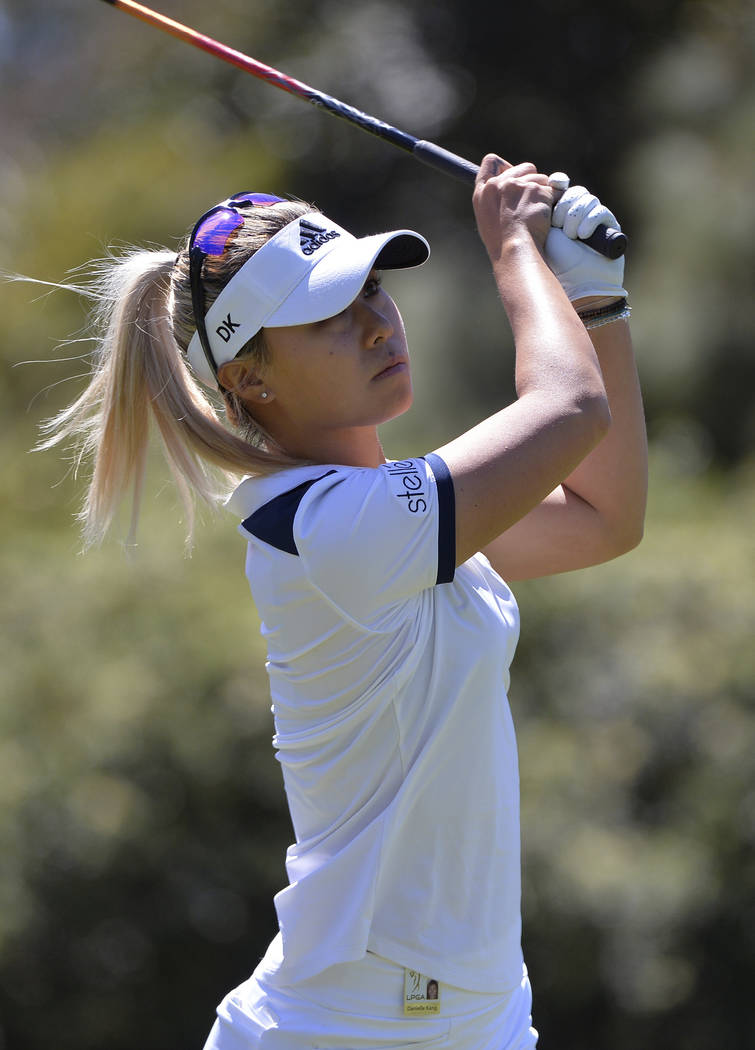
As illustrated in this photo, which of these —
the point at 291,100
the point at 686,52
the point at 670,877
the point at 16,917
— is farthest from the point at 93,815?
the point at 686,52

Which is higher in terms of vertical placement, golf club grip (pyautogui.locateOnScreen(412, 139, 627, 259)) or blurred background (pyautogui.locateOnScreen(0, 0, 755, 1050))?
golf club grip (pyautogui.locateOnScreen(412, 139, 627, 259))

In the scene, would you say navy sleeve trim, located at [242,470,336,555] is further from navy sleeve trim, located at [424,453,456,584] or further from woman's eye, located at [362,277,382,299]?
woman's eye, located at [362,277,382,299]

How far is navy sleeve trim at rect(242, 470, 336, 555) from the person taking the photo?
1458 millimetres

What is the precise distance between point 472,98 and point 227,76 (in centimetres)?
128

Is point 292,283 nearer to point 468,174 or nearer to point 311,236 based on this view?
point 311,236

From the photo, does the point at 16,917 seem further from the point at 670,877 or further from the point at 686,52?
the point at 686,52

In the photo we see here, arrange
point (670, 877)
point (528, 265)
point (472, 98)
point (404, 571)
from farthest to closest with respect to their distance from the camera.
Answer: point (472, 98)
point (670, 877)
point (528, 265)
point (404, 571)

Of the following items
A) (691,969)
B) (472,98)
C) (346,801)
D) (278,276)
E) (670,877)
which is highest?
(472,98)

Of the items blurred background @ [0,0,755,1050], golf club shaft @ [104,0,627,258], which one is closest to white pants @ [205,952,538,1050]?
golf club shaft @ [104,0,627,258]

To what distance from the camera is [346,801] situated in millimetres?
1551

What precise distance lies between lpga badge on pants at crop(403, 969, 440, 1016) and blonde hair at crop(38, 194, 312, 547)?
2.06ft

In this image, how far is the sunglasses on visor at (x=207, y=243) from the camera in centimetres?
163

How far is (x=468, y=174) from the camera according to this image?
5.83 feet

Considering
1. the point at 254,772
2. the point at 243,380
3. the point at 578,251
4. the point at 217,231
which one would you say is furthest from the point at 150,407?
the point at 254,772
